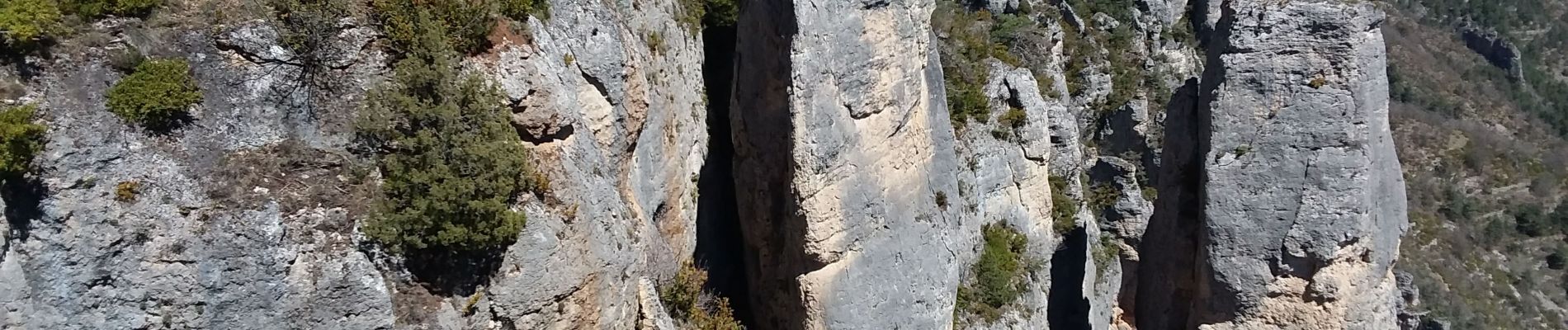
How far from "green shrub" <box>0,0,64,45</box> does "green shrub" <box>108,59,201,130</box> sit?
60 centimetres

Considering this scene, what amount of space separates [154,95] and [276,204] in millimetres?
1175

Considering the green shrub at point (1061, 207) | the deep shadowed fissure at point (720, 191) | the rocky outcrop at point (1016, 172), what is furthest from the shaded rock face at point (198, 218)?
the green shrub at point (1061, 207)

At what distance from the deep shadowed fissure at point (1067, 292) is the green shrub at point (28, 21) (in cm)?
1494

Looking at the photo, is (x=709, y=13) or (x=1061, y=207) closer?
(x=709, y=13)

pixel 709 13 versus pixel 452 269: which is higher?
pixel 709 13

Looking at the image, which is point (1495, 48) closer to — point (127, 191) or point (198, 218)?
point (198, 218)

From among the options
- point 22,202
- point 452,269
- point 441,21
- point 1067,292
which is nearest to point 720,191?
point 452,269

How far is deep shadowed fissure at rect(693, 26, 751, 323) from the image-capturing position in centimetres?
1195

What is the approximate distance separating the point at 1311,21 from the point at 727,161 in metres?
8.01

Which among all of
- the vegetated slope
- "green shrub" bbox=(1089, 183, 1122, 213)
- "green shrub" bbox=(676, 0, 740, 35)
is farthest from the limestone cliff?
the vegetated slope

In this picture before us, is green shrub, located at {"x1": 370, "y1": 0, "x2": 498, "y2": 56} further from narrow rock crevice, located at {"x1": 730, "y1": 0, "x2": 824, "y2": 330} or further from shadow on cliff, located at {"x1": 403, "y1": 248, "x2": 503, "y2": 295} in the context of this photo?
narrow rock crevice, located at {"x1": 730, "y1": 0, "x2": 824, "y2": 330}

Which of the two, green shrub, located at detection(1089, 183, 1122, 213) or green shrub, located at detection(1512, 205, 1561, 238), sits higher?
green shrub, located at detection(1512, 205, 1561, 238)

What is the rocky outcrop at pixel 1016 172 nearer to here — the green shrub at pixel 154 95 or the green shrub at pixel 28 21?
the green shrub at pixel 154 95

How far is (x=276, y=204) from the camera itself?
23.5 feet
